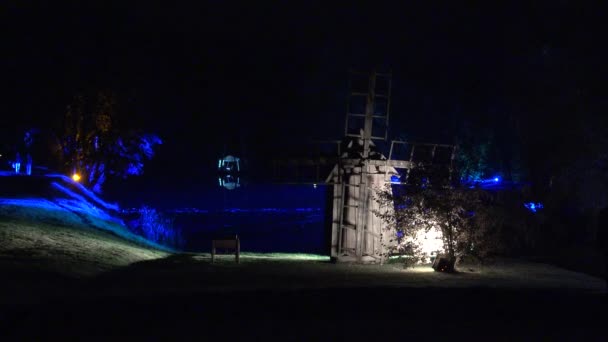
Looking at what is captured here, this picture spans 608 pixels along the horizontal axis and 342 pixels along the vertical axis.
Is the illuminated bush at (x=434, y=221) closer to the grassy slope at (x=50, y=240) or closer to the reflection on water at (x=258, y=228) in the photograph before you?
the grassy slope at (x=50, y=240)

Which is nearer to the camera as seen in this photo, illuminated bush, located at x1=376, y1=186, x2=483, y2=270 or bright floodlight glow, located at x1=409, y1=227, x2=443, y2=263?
illuminated bush, located at x1=376, y1=186, x2=483, y2=270

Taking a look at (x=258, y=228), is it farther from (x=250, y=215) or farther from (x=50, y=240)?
(x=50, y=240)

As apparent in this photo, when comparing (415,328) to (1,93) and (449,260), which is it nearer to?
(449,260)

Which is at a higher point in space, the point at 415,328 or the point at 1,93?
the point at 1,93

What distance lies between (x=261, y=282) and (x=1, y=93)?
41.1 metres

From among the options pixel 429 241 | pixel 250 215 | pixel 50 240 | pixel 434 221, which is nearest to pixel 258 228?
pixel 250 215

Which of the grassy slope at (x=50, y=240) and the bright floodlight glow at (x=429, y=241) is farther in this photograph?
the bright floodlight glow at (x=429, y=241)

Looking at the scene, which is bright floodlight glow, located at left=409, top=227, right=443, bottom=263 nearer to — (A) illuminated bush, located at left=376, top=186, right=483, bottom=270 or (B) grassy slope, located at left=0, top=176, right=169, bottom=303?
(A) illuminated bush, located at left=376, top=186, right=483, bottom=270

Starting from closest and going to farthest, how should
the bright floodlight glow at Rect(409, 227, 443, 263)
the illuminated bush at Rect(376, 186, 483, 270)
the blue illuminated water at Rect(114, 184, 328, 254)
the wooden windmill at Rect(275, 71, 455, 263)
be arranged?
the illuminated bush at Rect(376, 186, 483, 270) < the bright floodlight glow at Rect(409, 227, 443, 263) < the wooden windmill at Rect(275, 71, 455, 263) < the blue illuminated water at Rect(114, 184, 328, 254)

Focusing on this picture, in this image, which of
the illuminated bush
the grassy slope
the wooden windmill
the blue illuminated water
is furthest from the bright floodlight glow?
the grassy slope

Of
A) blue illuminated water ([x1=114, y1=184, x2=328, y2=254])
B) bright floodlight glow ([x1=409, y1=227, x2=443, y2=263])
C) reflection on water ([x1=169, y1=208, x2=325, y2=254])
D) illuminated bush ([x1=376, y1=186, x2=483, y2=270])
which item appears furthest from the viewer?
blue illuminated water ([x1=114, y1=184, x2=328, y2=254])

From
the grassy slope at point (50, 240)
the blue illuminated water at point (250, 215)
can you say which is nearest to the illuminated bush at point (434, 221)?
the blue illuminated water at point (250, 215)

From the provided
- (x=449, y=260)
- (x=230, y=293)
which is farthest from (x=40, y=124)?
(x=230, y=293)

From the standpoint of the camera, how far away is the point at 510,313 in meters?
13.3
